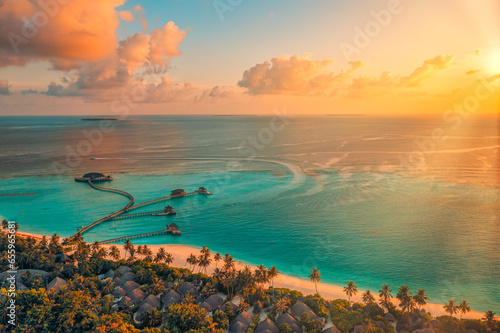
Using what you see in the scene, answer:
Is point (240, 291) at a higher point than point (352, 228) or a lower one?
lower

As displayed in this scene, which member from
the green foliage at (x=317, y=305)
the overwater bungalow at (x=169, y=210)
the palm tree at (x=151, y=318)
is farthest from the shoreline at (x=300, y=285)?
the overwater bungalow at (x=169, y=210)

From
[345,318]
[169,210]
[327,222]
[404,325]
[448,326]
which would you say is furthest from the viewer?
[169,210]

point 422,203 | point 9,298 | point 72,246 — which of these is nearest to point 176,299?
point 9,298

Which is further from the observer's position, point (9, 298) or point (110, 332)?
point (9, 298)

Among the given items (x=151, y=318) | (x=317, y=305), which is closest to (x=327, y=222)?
(x=317, y=305)

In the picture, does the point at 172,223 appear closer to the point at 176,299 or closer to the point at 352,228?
the point at 176,299

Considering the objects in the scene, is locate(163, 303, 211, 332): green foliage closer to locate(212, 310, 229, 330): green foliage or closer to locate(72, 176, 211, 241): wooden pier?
locate(212, 310, 229, 330): green foliage

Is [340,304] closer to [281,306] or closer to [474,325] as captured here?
[281,306]

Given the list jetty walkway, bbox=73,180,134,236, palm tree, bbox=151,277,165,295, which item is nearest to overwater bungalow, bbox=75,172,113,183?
jetty walkway, bbox=73,180,134,236

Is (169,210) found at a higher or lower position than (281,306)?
higher
